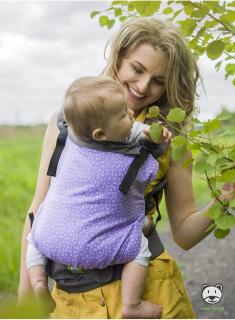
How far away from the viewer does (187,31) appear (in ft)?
6.84

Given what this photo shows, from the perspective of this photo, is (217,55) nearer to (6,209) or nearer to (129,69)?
(129,69)

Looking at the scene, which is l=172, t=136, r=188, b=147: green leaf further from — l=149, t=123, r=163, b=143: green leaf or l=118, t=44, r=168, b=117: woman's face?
l=118, t=44, r=168, b=117: woman's face

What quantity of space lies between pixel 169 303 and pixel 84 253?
0.45 meters

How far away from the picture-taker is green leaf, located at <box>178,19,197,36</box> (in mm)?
2027

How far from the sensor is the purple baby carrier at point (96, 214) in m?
1.89

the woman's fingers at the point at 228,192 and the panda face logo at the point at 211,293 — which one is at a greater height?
the woman's fingers at the point at 228,192

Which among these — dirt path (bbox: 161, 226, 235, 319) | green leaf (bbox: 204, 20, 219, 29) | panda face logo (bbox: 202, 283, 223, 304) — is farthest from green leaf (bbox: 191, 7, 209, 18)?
dirt path (bbox: 161, 226, 235, 319)

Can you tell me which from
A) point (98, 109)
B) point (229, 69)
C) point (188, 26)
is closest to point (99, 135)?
point (98, 109)

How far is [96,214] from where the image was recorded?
1.89 metres

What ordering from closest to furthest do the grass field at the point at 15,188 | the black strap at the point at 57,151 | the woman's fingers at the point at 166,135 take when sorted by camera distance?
1. the woman's fingers at the point at 166,135
2. the black strap at the point at 57,151
3. the grass field at the point at 15,188

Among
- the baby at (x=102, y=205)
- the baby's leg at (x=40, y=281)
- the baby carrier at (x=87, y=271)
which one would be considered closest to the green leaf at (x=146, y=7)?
the baby at (x=102, y=205)

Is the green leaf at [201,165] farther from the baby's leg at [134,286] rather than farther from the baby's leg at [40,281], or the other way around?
the baby's leg at [40,281]

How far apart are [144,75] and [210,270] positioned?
10.4 ft

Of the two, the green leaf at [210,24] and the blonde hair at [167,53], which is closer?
the green leaf at [210,24]
